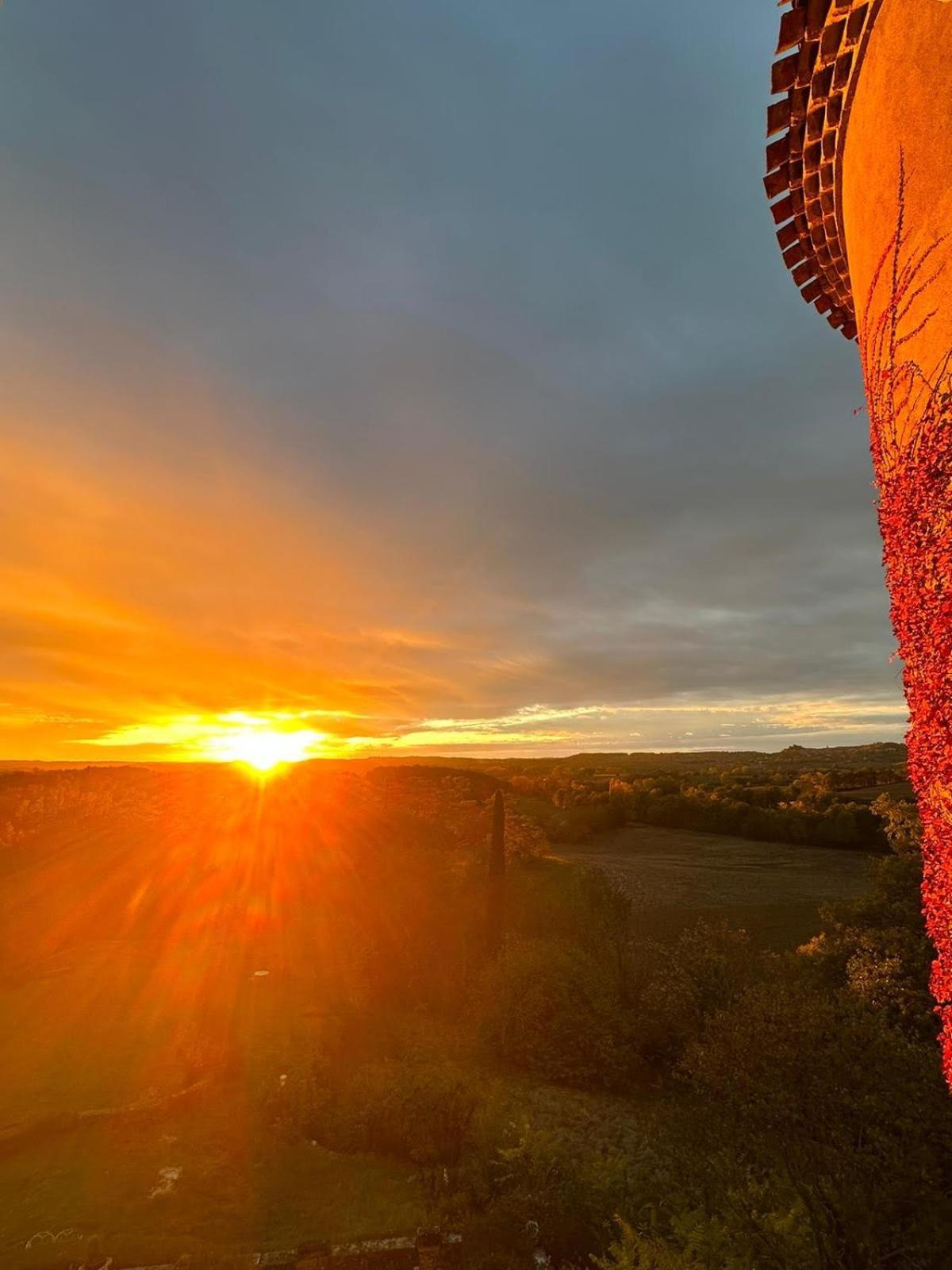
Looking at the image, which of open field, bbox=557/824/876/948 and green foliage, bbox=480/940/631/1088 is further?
open field, bbox=557/824/876/948

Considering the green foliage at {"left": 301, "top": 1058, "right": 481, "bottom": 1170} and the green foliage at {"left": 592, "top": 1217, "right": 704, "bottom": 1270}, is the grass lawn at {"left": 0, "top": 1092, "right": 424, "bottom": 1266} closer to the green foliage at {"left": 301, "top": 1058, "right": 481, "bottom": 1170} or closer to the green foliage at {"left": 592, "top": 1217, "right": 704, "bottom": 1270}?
the green foliage at {"left": 301, "top": 1058, "right": 481, "bottom": 1170}

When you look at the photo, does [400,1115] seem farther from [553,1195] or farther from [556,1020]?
[556,1020]

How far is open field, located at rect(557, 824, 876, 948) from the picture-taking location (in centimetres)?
3569

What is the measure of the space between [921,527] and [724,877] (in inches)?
1790

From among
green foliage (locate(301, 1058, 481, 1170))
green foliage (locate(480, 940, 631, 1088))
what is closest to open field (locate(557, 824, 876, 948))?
green foliage (locate(480, 940, 631, 1088))

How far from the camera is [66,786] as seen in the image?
48094 millimetres

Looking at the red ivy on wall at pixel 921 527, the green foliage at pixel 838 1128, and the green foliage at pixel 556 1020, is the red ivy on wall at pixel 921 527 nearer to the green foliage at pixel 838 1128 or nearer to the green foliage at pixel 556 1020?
the green foliage at pixel 838 1128

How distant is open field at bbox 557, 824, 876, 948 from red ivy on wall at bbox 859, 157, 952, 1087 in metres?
32.6

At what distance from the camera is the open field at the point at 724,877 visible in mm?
35688

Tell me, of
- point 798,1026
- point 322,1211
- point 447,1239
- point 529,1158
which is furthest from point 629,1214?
point 322,1211

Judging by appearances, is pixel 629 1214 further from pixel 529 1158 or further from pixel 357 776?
pixel 357 776

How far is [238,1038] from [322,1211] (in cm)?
978

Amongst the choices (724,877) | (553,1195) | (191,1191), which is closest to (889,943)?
(553,1195)

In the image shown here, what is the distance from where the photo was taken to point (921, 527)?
412 cm
